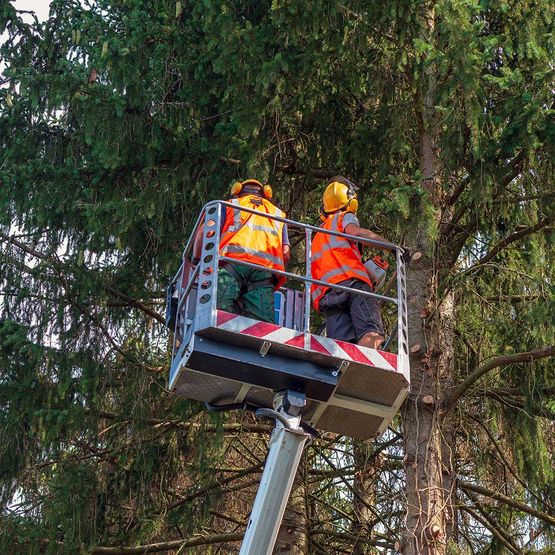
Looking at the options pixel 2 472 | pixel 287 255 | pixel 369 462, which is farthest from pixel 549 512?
pixel 2 472

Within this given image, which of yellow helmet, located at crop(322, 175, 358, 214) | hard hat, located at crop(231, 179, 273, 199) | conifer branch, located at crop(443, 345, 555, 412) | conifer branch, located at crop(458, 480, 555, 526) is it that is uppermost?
yellow helmet, located at crop(322, 175, 358, 214)

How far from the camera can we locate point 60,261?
11.5 m

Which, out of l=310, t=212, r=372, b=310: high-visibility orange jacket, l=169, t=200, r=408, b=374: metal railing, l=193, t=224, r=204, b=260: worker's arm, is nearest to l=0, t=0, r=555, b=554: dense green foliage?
l=310, t=212, r=372, b=310: high-visibility orange jacket

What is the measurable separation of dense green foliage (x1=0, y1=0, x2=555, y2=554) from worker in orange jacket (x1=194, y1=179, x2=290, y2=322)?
6.28 ft

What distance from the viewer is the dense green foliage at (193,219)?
9.96 metres

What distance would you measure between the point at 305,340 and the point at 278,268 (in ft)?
2.90

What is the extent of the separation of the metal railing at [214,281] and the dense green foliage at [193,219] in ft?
6.01

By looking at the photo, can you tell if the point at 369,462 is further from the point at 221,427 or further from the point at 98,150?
the point at 98,150

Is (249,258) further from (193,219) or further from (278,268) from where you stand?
(193,219)

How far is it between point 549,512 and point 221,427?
133 inches

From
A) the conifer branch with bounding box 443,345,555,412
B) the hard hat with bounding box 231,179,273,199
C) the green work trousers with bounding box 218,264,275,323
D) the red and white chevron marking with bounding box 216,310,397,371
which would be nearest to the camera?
the red and white chevron marking with bounding box 216,310,397,371

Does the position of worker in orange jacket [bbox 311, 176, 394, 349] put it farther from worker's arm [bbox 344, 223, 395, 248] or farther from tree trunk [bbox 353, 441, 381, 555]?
tree trunk [bbox 353, 441, 381, 555]

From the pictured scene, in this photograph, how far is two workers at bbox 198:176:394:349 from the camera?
7754 mm

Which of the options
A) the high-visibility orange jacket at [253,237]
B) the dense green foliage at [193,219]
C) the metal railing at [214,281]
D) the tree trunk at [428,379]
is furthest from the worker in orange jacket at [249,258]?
the dense green foliage at [193,219]
